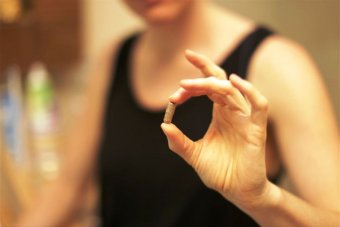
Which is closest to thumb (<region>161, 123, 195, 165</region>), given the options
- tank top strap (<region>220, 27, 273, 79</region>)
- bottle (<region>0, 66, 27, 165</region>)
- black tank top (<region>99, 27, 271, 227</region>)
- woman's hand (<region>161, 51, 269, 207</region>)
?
woman's hand (<region>161, 51, 269, 207</region>)

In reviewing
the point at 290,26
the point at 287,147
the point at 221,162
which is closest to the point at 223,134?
the point at 221,162

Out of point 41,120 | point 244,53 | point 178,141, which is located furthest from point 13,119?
point 178,141

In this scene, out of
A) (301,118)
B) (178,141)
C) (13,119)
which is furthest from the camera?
(13,119)

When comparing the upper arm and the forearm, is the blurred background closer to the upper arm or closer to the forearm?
the upper arm

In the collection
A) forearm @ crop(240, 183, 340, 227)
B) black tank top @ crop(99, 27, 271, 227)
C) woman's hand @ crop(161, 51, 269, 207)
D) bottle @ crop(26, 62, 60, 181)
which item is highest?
woman's hand @ crop(161, 51, 269, 207)

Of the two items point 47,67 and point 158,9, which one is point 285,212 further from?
point 47,67

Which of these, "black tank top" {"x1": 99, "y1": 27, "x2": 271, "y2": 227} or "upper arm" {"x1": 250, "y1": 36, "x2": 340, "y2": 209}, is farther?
"black tank top" {"x1": 99, "y1": 27, "x2": 271, "y2": 227}

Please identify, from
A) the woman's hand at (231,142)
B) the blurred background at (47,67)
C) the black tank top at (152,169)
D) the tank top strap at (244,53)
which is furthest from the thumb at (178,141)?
the blurred background at (47,67)
